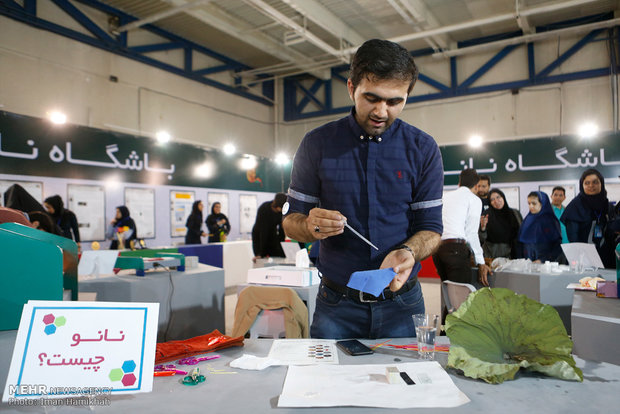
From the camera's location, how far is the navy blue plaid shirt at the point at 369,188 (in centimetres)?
151

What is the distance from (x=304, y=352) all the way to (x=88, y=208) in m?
6.08

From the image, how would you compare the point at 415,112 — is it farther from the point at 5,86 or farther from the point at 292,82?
the point at 5,86

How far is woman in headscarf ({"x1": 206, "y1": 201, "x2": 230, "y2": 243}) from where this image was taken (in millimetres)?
8133

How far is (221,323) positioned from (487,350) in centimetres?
289

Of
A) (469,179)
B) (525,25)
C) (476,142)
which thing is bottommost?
(469,179)

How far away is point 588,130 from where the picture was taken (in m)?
7.27

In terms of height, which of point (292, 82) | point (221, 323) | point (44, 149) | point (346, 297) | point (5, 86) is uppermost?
point (292, 82)

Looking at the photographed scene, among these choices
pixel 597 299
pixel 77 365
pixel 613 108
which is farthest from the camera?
pixel 613 108

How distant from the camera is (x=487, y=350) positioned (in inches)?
43.8

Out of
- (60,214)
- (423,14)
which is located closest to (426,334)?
(60,214)

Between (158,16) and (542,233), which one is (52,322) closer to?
(542,233)

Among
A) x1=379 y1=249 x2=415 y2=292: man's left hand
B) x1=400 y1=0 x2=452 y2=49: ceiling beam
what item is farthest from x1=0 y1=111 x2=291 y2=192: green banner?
x1=379 y1=249 x2=415 y2=292: man's left hand

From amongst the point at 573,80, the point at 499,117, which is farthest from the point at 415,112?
the point at 573,80

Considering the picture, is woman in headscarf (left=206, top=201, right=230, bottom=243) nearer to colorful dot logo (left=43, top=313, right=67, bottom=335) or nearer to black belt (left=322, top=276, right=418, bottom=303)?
black belt (left=322, top=276, right=418, bottom=303)
